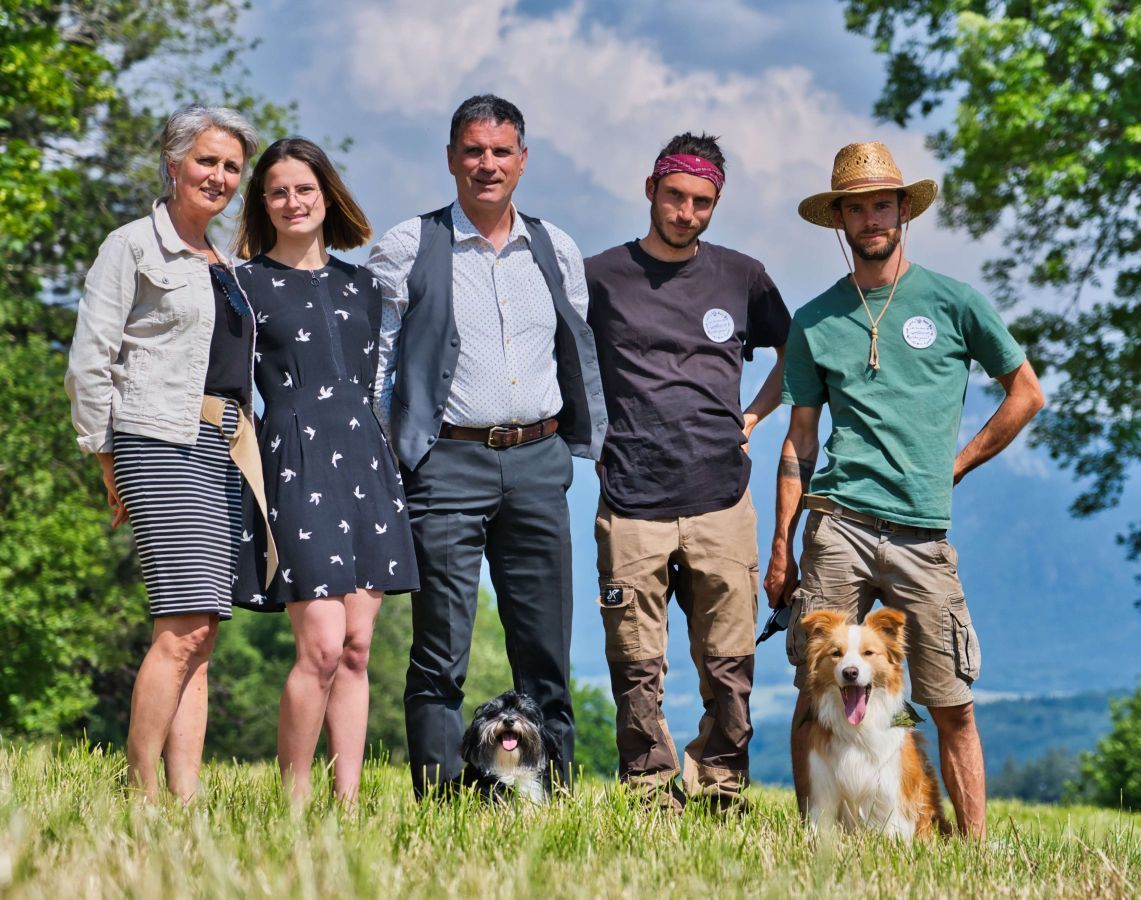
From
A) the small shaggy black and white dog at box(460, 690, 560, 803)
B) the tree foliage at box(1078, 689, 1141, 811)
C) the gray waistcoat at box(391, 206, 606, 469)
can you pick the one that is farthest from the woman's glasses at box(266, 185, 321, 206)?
the tree foliage at box(1078, 689, 1141, 811)

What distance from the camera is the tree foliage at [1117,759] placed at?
2625cm

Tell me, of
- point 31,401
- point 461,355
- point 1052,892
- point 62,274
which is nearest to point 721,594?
point 461,355

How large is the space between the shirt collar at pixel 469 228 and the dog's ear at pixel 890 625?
2.09m

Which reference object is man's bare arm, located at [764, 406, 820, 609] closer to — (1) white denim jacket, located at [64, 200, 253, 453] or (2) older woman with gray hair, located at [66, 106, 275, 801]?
(2) older woman with gray hair, located at [66, 106, 275, 801]

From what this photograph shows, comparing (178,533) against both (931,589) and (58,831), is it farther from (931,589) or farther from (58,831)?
(931,589)

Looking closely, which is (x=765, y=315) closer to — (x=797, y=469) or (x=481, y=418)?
(x=797, y=469)

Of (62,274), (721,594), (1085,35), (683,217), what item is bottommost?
(721,594)

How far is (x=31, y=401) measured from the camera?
55.0 feet

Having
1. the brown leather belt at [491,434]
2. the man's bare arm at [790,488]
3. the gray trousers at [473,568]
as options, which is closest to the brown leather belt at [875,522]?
the man's bare arm at [790,488]

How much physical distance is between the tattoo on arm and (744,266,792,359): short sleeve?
63cm

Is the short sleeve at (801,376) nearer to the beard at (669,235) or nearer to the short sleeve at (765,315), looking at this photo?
the short sleeve at (765,315)

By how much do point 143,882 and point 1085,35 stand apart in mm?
14137


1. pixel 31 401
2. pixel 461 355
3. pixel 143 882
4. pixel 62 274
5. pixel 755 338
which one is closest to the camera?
pixel 143 882

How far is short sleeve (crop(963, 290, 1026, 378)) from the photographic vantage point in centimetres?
512
